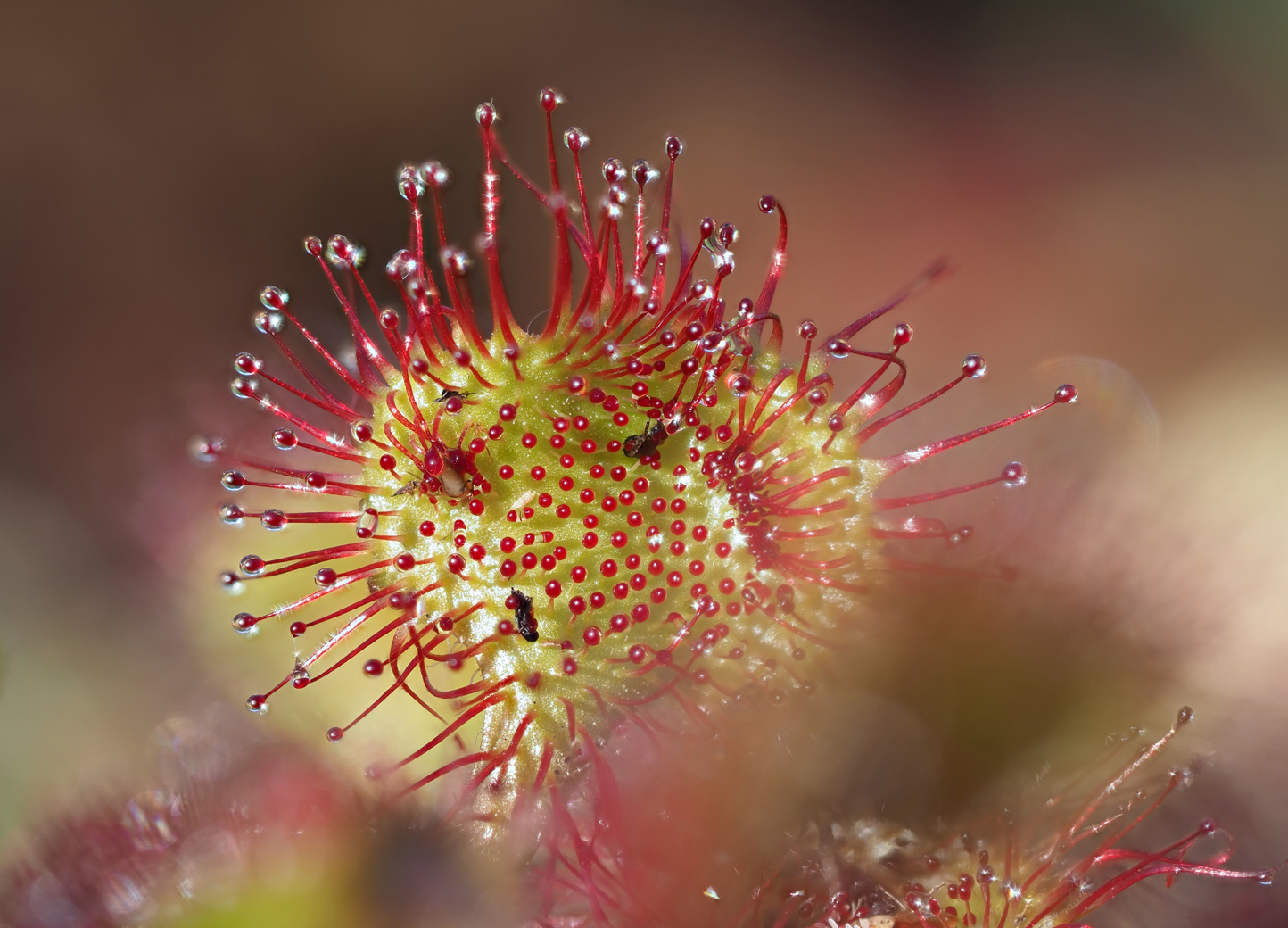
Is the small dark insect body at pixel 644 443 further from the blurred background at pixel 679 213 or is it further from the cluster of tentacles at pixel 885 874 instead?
the blurred background at pixel 679 213

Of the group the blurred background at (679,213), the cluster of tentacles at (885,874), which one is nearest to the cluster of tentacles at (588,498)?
the cluster of tentacles at (885,874)

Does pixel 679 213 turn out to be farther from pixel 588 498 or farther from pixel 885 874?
pixel 885 874

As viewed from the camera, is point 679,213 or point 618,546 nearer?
point 618,546

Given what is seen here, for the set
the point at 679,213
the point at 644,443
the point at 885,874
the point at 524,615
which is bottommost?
the point at 885,874

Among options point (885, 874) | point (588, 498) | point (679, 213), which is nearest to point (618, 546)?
point (588, 498)

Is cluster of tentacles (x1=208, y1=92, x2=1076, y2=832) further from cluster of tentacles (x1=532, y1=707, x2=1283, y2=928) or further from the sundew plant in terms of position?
cluster of tentacles (x1=532, y1=707, x2=1283, y2=928)
